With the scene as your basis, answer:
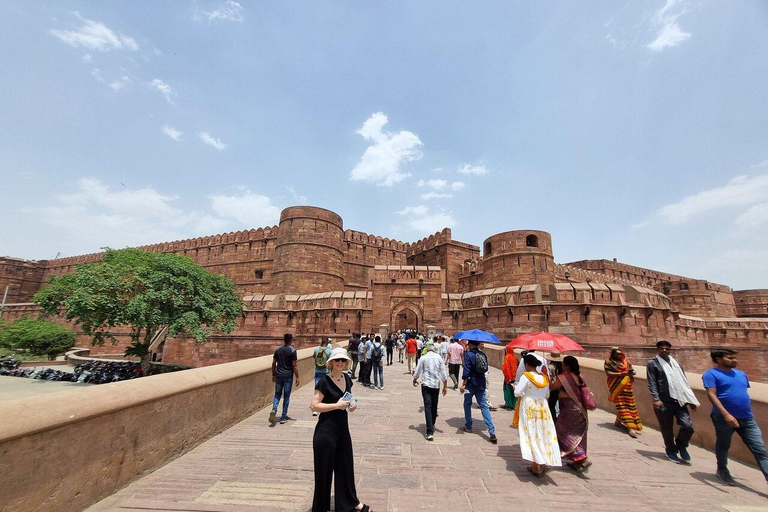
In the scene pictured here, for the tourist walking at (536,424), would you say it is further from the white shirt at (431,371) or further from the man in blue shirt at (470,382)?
the white shirt at (431,371)

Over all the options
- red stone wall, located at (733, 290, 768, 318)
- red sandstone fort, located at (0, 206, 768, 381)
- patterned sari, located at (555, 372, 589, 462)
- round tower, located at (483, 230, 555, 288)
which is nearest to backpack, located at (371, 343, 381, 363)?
patterned sari, located at (555, 372, 589, 462)

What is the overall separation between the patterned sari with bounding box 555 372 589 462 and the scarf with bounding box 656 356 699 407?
123 centimetres

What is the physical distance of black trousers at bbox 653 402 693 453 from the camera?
3.63 meters

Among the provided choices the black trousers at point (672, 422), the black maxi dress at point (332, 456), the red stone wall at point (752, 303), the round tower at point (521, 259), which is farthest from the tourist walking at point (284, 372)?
the red stone wall at point (752, 303)

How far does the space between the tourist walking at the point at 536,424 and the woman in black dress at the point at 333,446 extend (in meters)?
1.79

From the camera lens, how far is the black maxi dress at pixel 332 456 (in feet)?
7.50

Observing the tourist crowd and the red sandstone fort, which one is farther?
the red sandstone fort

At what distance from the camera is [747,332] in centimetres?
2295

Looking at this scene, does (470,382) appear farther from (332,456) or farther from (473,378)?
(332,456)

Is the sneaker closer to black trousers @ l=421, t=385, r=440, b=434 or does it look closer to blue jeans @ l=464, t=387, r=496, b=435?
blue jeans @ l=464, t=387, r=496, b=435

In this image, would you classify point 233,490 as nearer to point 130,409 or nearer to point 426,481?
point 130,409

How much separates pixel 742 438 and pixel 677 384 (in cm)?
75

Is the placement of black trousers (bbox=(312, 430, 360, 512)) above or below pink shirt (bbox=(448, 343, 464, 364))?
below

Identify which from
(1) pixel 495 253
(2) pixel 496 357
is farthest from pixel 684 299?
(2) pixel 496 357
